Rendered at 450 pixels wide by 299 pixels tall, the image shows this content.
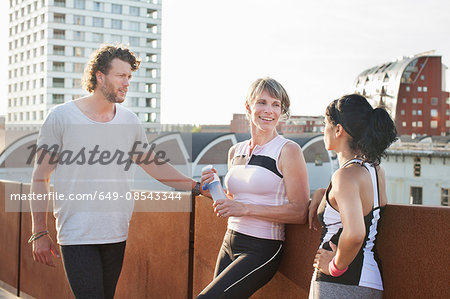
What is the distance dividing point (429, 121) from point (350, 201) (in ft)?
258

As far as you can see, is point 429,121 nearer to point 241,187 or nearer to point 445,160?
point 445,160

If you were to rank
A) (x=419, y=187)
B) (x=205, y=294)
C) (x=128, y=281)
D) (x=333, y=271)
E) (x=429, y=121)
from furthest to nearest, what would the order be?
(x=429, y=121)
(x=419, y=187)
(x=128, y=281)
(x=205, y=294)
(x=333, y=271)

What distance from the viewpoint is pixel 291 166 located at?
2.53 m

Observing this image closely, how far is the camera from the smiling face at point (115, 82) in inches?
114

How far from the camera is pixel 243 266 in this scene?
255 centimetres

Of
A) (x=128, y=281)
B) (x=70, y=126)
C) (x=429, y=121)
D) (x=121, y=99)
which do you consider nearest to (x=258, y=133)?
(x=121, y=99)

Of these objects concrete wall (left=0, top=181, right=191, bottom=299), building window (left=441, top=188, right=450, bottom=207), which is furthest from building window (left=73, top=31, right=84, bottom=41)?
concrete wall (left=0, top=181, right=191, bottom=299)

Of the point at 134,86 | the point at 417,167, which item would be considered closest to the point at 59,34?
the point at 134,86

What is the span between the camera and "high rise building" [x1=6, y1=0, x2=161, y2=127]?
72.8 meters

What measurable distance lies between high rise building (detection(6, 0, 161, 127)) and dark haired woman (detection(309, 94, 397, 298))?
72.2 m

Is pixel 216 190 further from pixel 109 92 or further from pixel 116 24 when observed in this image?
pixel 116 24

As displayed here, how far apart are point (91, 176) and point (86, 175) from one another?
28mm

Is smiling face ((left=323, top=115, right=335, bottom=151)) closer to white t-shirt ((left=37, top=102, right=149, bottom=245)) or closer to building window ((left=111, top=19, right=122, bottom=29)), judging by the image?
white t-shirt ((left=37, top=102, right=149, bottom=245))

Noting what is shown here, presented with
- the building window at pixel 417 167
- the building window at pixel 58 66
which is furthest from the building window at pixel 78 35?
the building window at pixel 417 167
